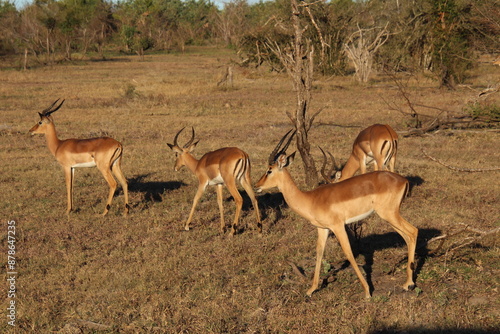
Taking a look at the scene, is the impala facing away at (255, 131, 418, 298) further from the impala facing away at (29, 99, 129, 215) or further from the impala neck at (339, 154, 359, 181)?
the impala facing away at (29, 99, 129, 215)

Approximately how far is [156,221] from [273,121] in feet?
26.8

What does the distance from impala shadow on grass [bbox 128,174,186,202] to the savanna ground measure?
0.03 meters

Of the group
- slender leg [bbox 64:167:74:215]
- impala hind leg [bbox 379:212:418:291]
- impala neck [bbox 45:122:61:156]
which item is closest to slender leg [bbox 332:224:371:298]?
impala hind leg [bbox 379:212:418:291]

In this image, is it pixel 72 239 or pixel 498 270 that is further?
pixel 72 239

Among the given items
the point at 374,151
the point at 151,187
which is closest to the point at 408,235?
the point at 374,151

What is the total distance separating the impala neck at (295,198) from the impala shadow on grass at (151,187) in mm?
3718

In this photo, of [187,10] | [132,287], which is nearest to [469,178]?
[132,287]

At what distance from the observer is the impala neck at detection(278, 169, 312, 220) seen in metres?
5.16

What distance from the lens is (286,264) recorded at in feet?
19.4

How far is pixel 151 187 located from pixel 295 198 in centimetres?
454

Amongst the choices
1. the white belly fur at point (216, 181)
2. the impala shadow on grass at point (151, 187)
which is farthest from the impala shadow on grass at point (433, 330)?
the impala shadow on grass at point (151, 187)

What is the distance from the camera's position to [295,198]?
17.2 ft

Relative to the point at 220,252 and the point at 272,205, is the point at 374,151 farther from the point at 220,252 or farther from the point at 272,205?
the point at 220,252

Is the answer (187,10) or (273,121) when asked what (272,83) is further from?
(187,10)
